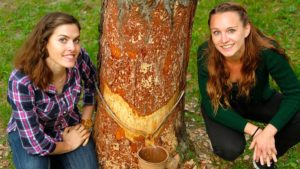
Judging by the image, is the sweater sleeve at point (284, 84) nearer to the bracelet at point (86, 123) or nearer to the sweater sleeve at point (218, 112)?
the sweater sleeve at point (218, 112)

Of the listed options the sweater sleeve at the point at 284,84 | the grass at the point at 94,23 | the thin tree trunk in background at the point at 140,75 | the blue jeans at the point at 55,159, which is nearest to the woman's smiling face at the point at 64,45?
the thin tree trunk in background at the point at 140,75

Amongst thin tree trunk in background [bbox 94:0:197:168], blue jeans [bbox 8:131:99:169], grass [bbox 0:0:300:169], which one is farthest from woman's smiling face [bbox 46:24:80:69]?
grass [bbox 0:0:300:169]

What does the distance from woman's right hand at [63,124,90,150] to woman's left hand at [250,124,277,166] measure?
142cm

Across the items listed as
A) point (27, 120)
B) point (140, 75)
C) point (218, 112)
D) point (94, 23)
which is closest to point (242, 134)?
point (218, 112)

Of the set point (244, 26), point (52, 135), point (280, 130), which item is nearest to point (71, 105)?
point (52, 135)

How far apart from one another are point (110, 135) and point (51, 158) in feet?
1.89

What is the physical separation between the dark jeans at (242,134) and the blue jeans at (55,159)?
1075 millimetres

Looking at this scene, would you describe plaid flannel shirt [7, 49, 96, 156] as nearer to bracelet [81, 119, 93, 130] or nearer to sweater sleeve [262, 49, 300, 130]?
bracelet [81, 119, 93, 130]

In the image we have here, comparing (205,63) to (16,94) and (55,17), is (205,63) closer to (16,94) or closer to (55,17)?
(55,17)

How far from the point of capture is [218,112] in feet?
12.3

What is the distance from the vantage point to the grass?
5.62 meters

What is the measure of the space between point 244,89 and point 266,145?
51 cm

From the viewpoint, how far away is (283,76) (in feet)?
11.6

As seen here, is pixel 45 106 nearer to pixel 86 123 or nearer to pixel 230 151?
pixel 86 123
